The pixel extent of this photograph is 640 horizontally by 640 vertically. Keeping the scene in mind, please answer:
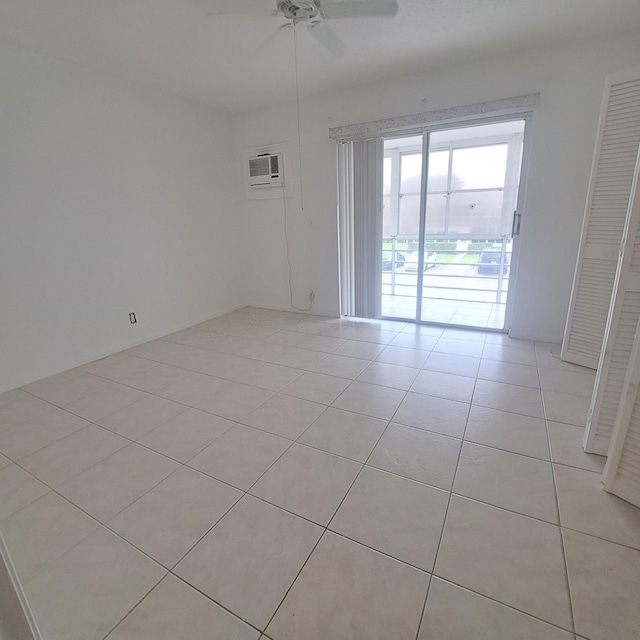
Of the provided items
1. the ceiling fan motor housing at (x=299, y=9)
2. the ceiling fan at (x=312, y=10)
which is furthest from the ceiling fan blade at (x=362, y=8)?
the ceiling fan motor housing at (x=299, y=9)

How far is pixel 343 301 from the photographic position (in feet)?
13.5

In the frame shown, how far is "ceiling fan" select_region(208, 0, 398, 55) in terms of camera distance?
1.81m

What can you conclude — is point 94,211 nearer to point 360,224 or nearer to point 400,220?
point 360,224

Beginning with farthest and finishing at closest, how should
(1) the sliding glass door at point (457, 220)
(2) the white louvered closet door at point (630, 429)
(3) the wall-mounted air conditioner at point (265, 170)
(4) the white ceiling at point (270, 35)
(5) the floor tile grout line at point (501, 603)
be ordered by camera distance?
(1) the sliding glass door at point (457, 220) < (3) the wall-mounted air conditioner at point (265, 170) < (4) the white ceiling at point (270, 35) < (2) the white louvered closet door at point (630, 429) < (5) the floor tile grout line at point (501, 603)

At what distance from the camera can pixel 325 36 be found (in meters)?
2.24

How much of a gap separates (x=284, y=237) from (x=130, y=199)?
1721 millimetres

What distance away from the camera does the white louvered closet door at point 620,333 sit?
4.64ft

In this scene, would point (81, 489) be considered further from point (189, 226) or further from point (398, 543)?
point (189, 226)

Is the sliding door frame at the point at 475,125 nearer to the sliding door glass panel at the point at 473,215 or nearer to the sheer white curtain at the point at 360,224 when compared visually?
the sheer white curtain at the point at 360,224

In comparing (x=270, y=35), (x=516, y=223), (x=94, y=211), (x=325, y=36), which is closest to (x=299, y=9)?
(x=325, y=36)

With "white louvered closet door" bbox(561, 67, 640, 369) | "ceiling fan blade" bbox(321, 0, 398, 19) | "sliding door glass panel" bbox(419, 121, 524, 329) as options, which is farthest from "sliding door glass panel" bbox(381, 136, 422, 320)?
"ceiling fan blade" bbox(321, 0, 398, 19)

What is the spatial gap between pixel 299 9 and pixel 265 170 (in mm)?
2168

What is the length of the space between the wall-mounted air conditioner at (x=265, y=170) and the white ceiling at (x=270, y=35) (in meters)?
0.94

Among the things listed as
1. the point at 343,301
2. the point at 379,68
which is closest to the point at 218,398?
the point at 343,301
